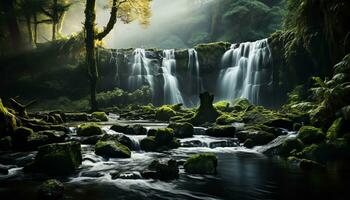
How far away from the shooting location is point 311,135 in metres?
12.9

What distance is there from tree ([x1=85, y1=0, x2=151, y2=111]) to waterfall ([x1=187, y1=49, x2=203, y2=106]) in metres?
10.2

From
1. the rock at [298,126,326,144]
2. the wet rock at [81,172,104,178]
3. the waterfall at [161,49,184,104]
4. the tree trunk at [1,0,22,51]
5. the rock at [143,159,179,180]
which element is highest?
the tree trunk at [1,0,22,51]

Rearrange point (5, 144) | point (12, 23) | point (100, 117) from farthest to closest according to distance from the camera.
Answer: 1. point (12, 23)
2. point (100, 117)
3. point (5, 144)

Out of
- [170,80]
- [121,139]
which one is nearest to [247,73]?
[170,80]

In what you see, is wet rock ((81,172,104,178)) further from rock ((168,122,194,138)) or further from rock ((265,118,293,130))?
rock ((265,118,293,130))

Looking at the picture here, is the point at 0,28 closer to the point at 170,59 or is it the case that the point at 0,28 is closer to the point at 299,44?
the point at 170,59

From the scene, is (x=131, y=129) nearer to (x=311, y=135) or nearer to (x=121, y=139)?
(x=121, y=139)

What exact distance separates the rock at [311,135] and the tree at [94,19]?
1681 centimetres

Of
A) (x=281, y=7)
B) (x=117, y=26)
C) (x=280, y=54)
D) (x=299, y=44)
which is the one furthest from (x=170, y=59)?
(x=117, y=26)

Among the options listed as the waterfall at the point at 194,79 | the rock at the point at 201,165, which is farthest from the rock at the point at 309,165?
the waterfall at the point at 194,79

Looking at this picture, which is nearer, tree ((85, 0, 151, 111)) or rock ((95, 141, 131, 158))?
rock ((95, 141, 131, 158))

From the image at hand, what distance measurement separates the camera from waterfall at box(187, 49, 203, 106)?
38.6 metres

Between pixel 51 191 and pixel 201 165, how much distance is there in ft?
13.5

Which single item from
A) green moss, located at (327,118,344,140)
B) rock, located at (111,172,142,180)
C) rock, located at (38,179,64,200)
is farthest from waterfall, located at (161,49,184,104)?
rock, located at (38,179,64,200)
